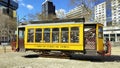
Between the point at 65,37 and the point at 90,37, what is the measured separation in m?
2.08

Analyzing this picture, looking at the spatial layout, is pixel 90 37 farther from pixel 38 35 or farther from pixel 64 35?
pixel 38 35

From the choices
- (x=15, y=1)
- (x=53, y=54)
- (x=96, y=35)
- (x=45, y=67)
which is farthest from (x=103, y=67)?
(x=15, y=1)

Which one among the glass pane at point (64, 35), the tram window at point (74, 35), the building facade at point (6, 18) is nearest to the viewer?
the tram window at point (74, 35)

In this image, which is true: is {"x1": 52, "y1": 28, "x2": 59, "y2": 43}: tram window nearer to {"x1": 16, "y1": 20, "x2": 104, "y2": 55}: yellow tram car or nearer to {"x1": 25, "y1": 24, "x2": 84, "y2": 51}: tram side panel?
{"x1": 16, "y1": 20, "x2": 104, "y2": 55}: yellow tram car

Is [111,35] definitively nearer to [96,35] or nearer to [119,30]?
[119,30]

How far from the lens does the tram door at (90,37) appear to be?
793 inches

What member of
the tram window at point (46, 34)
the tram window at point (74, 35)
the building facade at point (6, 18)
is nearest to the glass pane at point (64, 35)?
the tram window at point (74, 35)

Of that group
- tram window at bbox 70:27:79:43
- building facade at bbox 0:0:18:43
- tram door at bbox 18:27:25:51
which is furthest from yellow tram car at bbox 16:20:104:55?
building facade at bbox 0:0:18:43

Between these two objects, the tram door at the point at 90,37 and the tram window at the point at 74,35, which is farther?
the tram door at the point at 90,37

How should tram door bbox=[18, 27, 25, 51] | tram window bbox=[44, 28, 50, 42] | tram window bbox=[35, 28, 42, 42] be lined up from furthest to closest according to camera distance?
tram door bbox=[18, 27, 25, 51], tram window bbox=[35, 28, 42, 42], tram window bbox=[44, 28, 50, 42]

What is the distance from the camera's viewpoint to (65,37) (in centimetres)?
2033

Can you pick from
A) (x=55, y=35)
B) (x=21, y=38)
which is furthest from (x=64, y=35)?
(x=21, y=38)

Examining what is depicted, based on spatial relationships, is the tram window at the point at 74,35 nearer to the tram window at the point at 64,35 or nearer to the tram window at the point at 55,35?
the tram window at the point at 64,35

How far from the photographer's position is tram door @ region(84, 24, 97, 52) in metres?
20.1
